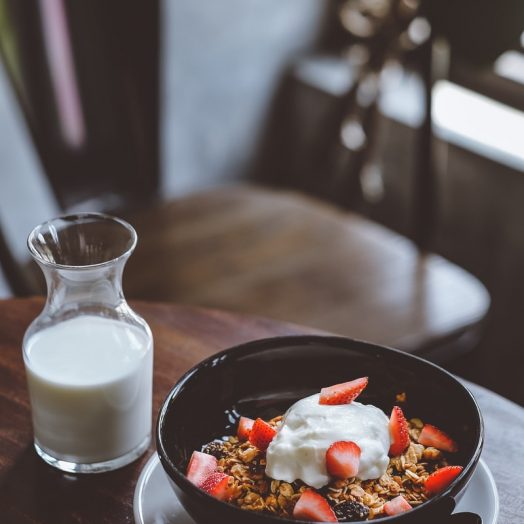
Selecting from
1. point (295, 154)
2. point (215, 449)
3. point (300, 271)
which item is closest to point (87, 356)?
point (215, 449)

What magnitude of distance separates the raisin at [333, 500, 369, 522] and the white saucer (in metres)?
0.12

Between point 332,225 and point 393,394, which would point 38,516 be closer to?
point 393,394

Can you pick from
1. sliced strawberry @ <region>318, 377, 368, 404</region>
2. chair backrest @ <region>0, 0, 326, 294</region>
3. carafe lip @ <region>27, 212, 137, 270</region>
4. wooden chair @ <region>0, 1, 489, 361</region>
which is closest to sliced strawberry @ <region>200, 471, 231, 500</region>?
sliced strawberry @ <region>318, 377, 368, 404</region>

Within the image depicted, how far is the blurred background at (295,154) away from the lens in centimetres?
164

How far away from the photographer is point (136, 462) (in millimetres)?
842

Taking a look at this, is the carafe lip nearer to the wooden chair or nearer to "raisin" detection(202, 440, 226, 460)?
"raisin" detection(202, 440, 226, 460)

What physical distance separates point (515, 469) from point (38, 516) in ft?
1.55

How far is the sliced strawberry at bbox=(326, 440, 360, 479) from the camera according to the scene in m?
A: 0.71

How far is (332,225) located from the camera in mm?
1825

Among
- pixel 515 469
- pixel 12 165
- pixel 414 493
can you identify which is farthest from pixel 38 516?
pixel 12 165

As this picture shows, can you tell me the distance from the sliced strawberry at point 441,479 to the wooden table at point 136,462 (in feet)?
0.29

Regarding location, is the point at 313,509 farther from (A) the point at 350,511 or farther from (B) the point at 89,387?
(B) the point at 89,387

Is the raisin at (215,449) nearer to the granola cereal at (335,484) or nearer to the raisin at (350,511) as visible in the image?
the granola cereal at (335,484)

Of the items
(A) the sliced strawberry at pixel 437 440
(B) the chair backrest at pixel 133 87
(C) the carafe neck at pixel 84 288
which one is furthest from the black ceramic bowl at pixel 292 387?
(B) the chair backrest at pixel 133 87
